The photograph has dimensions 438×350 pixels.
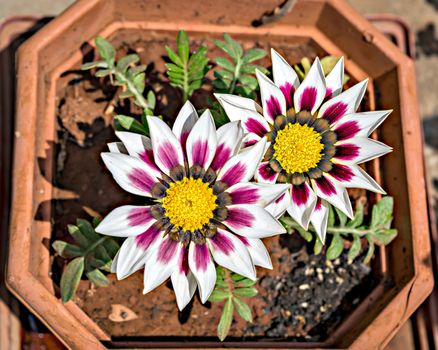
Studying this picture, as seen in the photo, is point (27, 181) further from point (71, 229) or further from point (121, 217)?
point (121, 217)

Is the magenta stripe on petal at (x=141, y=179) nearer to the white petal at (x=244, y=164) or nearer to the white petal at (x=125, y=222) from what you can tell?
the white petal at (x=125, y=222)

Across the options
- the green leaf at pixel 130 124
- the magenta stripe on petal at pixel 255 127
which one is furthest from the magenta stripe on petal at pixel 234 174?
→ the green leaf at pixel 130 124

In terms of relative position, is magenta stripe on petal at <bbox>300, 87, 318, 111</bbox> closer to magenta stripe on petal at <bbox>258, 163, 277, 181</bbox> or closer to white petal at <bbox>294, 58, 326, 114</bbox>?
white petal at <bbox>294, 58, 326, 114</bbox>

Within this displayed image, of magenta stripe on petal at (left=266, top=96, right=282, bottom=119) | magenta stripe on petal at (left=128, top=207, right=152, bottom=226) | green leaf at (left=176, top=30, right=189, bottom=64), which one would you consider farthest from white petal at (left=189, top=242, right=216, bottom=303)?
green leaf at (left=176, top=30, right=189, bottom=64)

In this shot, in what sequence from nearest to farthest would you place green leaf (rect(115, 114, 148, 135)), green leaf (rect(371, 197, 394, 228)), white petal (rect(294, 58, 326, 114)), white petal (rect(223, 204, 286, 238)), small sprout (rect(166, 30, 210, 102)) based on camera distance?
1. white petal (rect(223, 204, 286, 238))
2. white petal (rect(294, 58, 326, 114))
3. green leaf (rect(115, 114, 148, 135))
4. small sprout (rect(166, 30, 210, 102))
5. green leaf (rect(371, 197, 394, 228))

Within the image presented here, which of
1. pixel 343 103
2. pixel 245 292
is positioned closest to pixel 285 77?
pixel 343 103

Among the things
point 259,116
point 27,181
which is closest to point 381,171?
point 259,116
